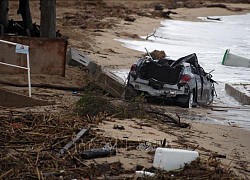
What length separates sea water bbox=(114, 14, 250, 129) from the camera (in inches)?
915

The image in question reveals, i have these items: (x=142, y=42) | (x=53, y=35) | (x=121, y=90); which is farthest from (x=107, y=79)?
(x=142, y=42)

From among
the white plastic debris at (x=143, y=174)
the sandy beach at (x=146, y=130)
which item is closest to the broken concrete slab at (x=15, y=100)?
the sandy beach at (x=146, y=130)

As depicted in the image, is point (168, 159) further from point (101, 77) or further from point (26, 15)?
point (26, 15)

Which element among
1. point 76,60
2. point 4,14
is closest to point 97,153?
point 4,14

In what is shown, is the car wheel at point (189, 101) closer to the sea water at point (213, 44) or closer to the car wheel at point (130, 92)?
the sea water at point (213, 44)

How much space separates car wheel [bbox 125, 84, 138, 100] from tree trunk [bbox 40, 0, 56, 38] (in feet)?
9.32

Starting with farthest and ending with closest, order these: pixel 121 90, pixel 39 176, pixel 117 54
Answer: pixel 117 54 → pixel 121 90 → pixel 39 176

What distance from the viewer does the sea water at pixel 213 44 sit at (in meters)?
23.2

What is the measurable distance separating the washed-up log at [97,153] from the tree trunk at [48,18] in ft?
32.4

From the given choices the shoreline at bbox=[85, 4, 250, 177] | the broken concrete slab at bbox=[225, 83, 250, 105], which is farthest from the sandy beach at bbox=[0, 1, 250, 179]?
the broken concrete slab at bbox=[225, 83, 250, 105]

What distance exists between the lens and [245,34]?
48.2m

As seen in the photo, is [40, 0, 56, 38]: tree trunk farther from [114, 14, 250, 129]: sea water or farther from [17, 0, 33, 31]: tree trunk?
[114, 14, 250, 129]: sea water

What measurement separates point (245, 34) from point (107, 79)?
104 ft

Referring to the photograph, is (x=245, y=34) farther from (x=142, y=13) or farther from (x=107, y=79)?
(x=107, y=79)
